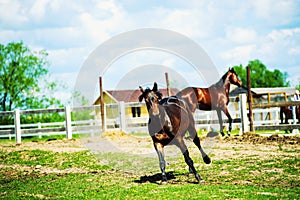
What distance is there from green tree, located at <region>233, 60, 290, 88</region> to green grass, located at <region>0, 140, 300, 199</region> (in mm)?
89757

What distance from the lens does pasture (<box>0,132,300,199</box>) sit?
8.88 meters

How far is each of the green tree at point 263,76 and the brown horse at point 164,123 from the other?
303ft

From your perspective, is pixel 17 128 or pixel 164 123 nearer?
pixel 164 123

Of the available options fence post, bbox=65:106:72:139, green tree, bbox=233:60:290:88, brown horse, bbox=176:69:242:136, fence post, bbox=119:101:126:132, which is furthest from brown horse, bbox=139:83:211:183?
green tree, bbox=233:60:290:88

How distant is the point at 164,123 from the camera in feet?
31.8

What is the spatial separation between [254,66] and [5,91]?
2830 inches

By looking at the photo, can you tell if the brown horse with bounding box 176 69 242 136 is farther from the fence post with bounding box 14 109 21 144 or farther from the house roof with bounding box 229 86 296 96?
the house roof with bounding box 229 86 296 96

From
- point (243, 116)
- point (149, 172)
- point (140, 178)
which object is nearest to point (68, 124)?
point (243, 116)

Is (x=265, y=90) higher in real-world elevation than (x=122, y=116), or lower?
higher

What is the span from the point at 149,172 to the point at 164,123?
2470 mm

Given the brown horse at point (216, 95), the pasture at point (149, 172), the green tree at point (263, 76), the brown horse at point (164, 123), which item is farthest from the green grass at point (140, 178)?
the green tree at point (263, 76)

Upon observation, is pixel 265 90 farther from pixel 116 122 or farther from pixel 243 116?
pixel 243 116

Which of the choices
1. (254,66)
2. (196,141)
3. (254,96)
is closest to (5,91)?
(254,96)

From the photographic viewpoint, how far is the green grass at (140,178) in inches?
343
